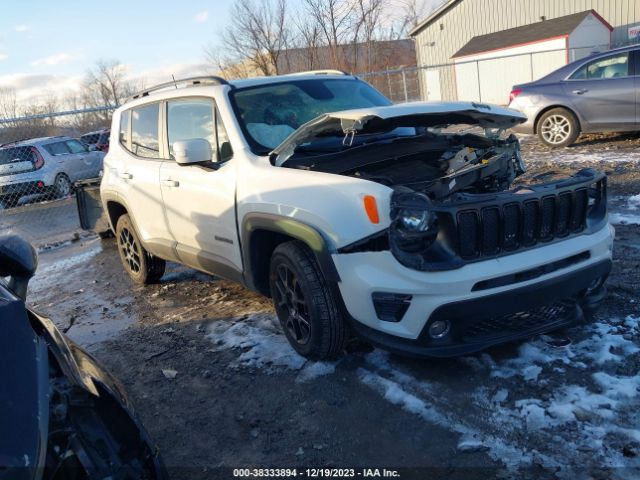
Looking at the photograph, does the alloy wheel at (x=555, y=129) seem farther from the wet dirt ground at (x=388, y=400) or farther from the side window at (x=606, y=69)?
the wet dirt ground at (x=388, y=400)

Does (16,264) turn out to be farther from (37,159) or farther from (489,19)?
(489,19)

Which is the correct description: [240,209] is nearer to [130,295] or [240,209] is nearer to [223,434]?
[223,434]

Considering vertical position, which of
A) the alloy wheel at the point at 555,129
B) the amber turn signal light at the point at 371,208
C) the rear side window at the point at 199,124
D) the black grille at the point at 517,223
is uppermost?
the rear side window at the point at 199,124

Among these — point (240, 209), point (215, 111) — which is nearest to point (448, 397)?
point (240, 209)

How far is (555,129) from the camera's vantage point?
10180 millimetres

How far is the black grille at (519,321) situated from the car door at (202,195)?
1775mm

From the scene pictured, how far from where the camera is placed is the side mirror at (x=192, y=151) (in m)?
3.93

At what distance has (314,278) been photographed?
11.0ft

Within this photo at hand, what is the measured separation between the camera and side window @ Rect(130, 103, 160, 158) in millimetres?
5090

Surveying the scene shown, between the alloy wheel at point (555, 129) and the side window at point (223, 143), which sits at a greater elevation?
the side window at point (223, 143)

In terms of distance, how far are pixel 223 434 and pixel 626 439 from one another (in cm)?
200

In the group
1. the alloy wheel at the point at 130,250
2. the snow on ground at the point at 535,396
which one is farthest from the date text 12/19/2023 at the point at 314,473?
Answer: the alloy wheel at the point at 130,250

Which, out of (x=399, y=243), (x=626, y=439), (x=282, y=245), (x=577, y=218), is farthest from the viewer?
(x=282, y=245)

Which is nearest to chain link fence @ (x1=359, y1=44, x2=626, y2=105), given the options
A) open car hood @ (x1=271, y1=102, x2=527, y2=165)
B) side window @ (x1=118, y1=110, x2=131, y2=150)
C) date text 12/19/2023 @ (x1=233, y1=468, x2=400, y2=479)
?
side window @ (x1=118, y1=110, x2=131, y2=150)
